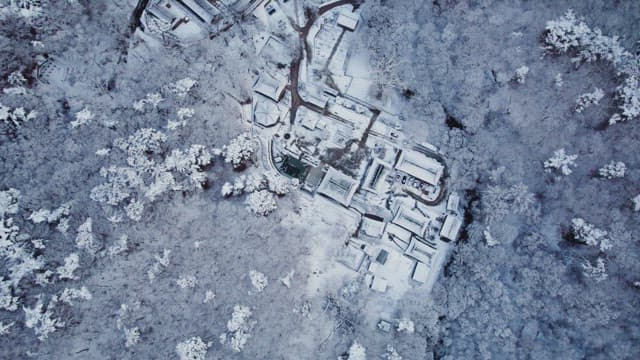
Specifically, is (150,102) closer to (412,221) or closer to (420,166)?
(420,166)

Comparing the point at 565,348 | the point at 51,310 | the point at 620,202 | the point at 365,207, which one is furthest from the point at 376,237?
the point at 51,310

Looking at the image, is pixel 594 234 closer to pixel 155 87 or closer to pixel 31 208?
pixel 155 87

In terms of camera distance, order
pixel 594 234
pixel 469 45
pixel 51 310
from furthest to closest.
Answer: pixel 469 45, pixel 594 234, pixel 51 310

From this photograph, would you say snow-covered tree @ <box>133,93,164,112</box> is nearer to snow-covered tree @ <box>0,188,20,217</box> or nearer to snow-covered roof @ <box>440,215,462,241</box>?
snow-covered tree @ <box>0,188,20,217</box>

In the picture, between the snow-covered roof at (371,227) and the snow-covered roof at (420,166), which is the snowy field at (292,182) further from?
the snow-covered roof at (420,166)

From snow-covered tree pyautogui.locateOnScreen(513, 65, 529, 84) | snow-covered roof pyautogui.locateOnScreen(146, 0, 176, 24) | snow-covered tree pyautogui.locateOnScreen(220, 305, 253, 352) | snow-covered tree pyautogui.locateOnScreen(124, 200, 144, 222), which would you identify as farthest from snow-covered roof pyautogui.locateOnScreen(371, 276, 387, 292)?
snow-covered roof pyautogui.locateOnScreen(146, 0, 176, 24)

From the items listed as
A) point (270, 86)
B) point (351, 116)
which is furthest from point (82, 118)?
point (351, 116)
